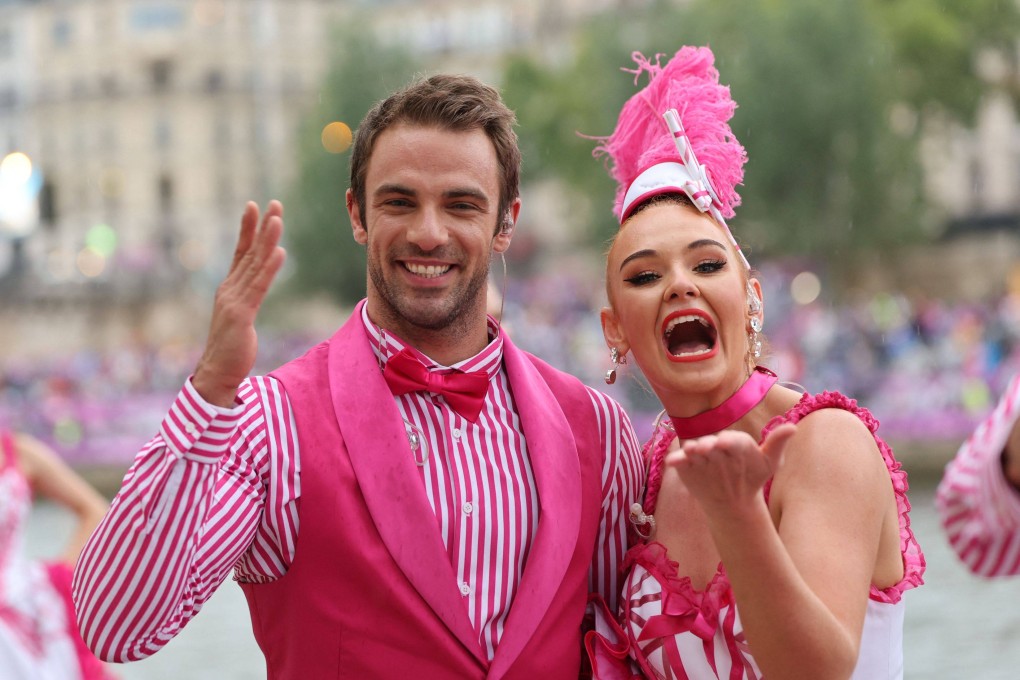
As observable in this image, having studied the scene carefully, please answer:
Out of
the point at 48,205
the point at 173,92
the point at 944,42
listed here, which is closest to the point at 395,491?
the point at 944,42

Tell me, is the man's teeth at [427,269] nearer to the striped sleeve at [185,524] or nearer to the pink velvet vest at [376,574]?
the pink velvet vest at [376,574]

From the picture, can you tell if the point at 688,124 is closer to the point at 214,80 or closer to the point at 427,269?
the point at 427,269

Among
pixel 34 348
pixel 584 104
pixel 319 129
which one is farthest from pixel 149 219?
pixel 584 104

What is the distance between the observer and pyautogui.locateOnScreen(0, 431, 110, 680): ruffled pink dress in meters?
5.25

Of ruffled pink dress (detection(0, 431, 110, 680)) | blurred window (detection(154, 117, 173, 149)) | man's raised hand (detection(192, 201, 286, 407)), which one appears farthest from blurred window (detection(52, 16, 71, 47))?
man's raised hand (detection(192, 201, 286, 407))

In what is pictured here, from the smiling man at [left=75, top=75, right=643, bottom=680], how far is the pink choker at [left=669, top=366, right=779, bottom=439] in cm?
27

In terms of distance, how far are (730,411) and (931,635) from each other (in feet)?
35.0

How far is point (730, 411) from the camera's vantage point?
Answer: 348 centimetres

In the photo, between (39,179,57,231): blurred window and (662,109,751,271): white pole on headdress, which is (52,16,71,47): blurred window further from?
(662,109,751,271): white pole on headdress

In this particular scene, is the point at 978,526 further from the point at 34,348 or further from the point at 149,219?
the point at 149,219

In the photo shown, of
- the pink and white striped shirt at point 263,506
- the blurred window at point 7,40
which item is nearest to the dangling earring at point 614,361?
the pink and white striped shirt at point 263,506

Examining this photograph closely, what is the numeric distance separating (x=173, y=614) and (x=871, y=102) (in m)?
30.1

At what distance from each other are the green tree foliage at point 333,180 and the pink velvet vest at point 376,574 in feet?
125

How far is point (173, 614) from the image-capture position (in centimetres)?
300
